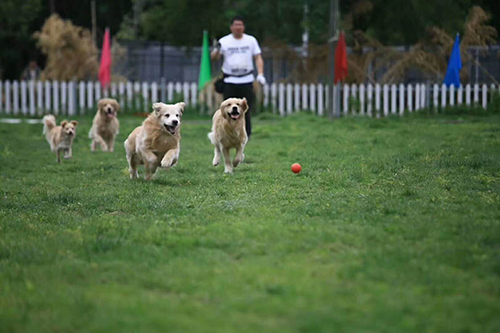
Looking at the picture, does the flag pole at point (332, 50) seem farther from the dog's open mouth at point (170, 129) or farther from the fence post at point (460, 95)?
the dog's open mouth at point (170, 129)

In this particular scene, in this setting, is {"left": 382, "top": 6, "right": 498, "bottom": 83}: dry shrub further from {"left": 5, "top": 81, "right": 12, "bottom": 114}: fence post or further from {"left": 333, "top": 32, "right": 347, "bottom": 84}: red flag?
{"left": 5, "top": 81, "right": 12, "bottom": 114}: fence post

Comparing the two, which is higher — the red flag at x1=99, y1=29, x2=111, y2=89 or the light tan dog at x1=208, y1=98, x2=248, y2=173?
the red flag at x1=99, y1=29, x2=111, y2=89

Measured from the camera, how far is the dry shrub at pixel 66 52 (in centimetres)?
2406

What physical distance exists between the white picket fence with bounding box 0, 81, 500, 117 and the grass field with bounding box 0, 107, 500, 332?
11770mm

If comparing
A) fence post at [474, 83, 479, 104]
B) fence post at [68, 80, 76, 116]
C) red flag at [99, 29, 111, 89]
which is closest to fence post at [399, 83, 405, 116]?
fence post at [474, 83, 479, 104]

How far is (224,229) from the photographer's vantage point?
561 centimetres

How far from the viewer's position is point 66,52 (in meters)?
24.5

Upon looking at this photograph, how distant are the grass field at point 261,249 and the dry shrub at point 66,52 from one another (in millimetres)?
15194

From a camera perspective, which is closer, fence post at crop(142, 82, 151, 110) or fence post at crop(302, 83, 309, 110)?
fence post at crop(302, 83, 309, 110)

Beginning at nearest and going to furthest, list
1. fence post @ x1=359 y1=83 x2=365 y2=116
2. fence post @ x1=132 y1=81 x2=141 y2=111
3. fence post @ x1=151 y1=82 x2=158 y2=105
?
fence post @ x1=359 y1=83 x2=365 y2=116 < fence post @ x1=151 y1=82 x2=158 y2=105 < fence post @ x1=132 y1=81 x2=141 y2=111

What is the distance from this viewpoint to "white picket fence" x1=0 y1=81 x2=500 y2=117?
21203 millimetres

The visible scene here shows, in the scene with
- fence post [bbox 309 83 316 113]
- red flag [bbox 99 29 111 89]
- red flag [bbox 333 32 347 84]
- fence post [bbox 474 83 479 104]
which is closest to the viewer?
red flag [bbox 333 32 347 84]

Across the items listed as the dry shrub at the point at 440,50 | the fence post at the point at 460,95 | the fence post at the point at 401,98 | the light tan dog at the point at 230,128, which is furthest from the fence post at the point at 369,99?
the light tan dog at the point at 230,128

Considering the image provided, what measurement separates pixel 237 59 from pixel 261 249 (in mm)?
7560
